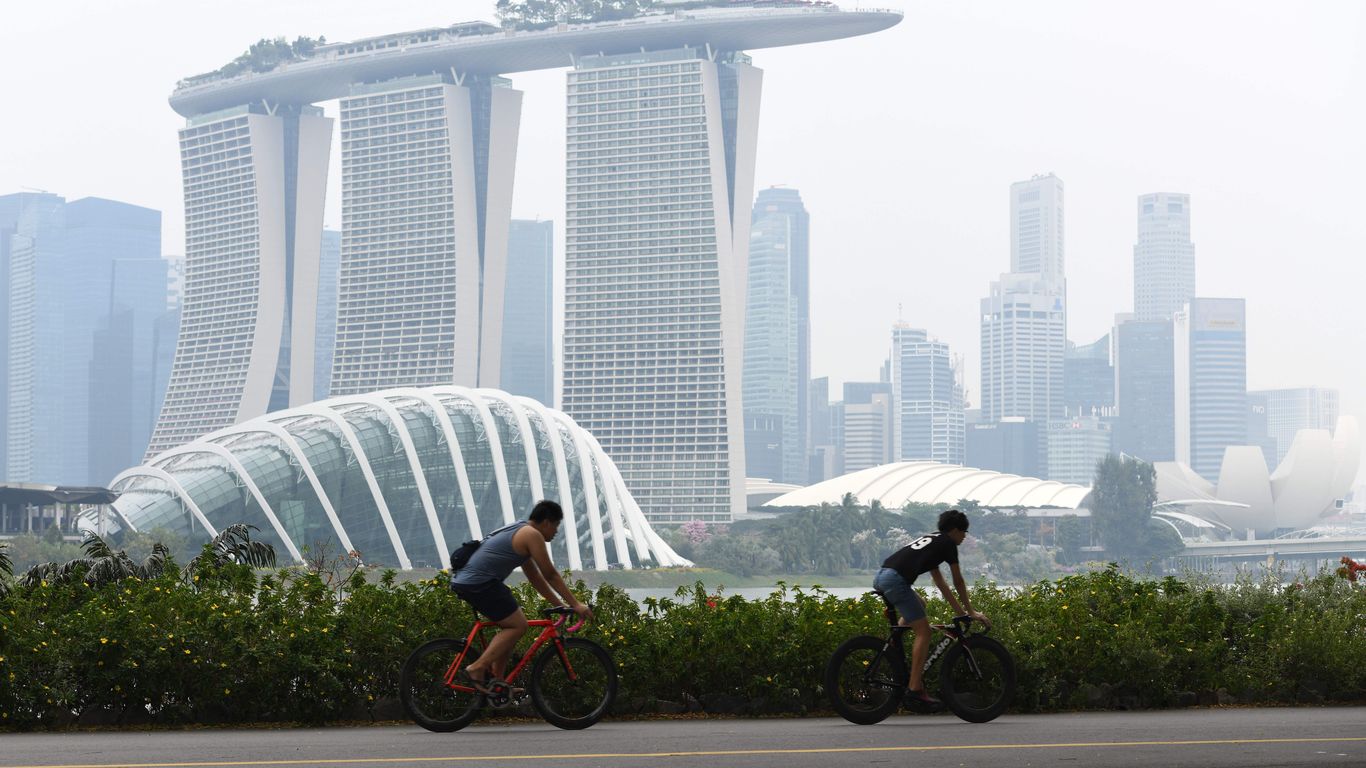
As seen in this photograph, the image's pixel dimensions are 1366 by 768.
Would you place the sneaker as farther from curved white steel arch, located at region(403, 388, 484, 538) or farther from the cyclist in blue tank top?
curved white steel arch, located at region(403, 388, 484, 538)

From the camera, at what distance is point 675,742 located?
559 inches

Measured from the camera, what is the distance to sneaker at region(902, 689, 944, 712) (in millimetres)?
15188

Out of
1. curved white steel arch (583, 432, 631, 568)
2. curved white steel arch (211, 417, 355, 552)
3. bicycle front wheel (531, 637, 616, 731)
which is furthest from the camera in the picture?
curved white steel arch (583, 432, 631, 568)

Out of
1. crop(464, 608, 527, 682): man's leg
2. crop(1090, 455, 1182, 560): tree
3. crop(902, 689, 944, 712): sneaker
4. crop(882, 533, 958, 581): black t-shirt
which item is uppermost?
crop(882, 533, 958, 581): black t-shirt

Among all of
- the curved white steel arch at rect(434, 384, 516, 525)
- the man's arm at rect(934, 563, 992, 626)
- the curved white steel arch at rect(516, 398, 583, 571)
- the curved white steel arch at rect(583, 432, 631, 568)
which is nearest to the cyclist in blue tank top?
the man's arm at rect(934, 563, 992, 626)

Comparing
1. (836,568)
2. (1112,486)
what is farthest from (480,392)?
(1112,486)

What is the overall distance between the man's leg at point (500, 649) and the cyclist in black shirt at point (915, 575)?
313 centimetres

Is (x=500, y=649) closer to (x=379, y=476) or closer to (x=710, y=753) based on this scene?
Result: (x=710, y=753)

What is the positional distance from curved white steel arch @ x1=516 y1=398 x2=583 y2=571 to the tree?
86.8 metres

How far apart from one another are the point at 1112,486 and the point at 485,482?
9438 cm

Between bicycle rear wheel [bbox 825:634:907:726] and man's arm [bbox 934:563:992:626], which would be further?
bicycle rear wheel [bbox 825:634:907:726]

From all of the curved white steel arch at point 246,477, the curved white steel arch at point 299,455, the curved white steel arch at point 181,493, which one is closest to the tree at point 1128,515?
the curved white steel arch at point 299,455

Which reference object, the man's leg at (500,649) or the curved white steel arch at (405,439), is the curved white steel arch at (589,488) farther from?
the man's leg at (500,649)

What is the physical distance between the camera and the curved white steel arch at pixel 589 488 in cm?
12769
